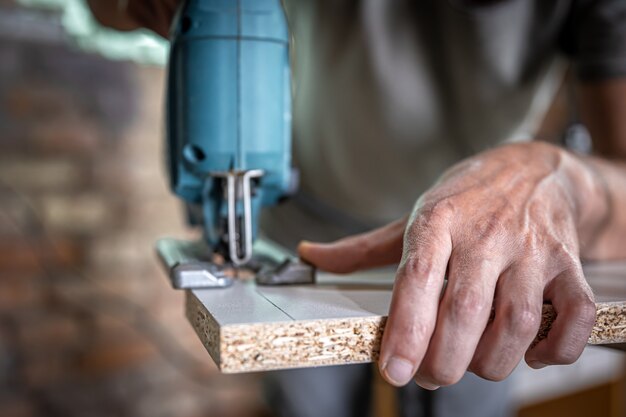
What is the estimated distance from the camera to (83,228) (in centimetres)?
182

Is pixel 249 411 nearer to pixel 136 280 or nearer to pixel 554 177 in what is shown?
pixel 136 280

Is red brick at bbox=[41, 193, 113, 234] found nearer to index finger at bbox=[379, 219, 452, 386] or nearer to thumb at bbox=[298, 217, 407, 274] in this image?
thumb at bbox=[298, 217, 407, 274]

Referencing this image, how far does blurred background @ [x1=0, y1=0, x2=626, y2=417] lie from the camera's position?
1677 mm

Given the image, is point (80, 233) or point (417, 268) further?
point (80, 233)

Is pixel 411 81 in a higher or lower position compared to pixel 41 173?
higher

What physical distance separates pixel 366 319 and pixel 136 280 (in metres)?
1.51

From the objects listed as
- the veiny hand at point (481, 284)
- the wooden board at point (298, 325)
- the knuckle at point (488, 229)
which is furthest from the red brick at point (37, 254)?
the knuckle at point (488, 229)

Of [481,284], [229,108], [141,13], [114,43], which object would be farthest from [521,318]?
[114,43]

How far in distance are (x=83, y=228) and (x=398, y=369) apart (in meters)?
1.49

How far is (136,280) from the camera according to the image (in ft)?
6.29

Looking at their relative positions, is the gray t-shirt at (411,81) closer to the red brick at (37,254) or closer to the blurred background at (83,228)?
the blurred background at (83,228)

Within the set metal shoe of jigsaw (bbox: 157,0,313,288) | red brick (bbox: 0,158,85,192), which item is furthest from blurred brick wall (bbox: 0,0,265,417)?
metal shoe of jigsaw (bbox: 157,0,313,288)

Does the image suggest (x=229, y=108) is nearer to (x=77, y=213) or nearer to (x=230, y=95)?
(x=230, y=95)

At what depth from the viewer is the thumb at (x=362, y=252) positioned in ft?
2.20
